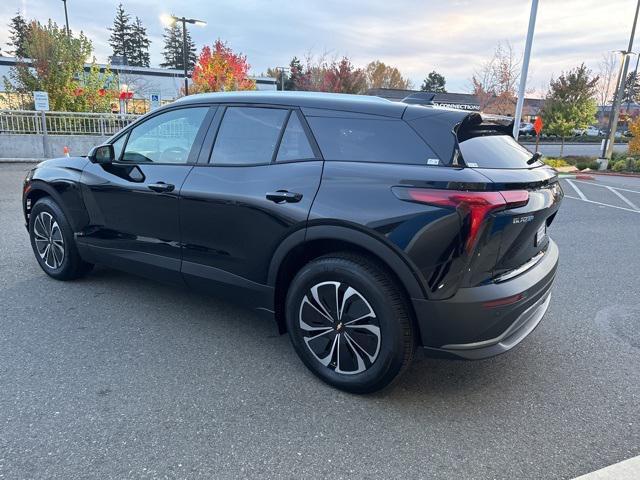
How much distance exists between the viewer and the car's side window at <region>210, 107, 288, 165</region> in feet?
10.2

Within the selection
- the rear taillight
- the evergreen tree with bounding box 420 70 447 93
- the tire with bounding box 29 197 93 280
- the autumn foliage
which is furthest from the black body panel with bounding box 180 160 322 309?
the evergreen tree with bounding box 420 70 447 93

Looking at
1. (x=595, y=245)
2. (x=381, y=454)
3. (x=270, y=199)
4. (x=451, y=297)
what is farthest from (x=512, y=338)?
(x=595, y=245)

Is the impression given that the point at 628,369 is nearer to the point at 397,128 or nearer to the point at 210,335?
the point at 397,128

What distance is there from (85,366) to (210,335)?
85 centimetres

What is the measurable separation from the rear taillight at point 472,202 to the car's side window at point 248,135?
44.7 inches

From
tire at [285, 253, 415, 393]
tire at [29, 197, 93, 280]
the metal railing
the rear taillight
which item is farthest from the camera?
the metal railing

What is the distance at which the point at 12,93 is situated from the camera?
17.7m

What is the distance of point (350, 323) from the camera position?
2.74 m

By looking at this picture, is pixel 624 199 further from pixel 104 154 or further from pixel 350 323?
pixel 104 154

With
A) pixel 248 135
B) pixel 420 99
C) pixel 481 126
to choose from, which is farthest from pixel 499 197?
pixel 248 135

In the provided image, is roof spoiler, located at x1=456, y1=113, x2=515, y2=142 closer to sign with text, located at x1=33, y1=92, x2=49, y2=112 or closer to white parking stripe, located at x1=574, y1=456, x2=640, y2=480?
white parking stripe, located at x1=574, y1=456, x2=640, y2=480

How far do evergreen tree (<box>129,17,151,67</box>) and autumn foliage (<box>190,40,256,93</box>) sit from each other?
64962mm

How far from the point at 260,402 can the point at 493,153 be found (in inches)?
78.6

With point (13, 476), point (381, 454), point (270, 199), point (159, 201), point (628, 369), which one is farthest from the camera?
point (159, 201)
